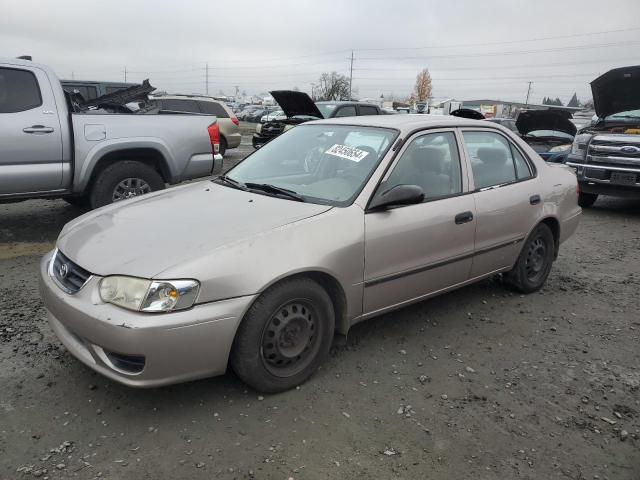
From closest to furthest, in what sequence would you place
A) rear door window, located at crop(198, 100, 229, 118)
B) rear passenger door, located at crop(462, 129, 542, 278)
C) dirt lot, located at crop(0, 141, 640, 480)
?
dirt lot, located at crop(0, 141, 640, 480) < rear passenger door, located at crop(462, 129, 542, 278) < rear door window, located at crop(198, 100, 229, 118)

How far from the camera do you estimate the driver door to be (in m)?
3.26

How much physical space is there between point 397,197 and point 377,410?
1280 millimetres

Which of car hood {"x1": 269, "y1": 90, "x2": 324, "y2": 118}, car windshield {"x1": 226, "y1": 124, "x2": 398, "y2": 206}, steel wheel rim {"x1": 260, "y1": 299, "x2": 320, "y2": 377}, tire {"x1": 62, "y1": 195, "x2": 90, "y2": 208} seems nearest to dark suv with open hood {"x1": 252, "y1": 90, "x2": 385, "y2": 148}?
car hood {"x1": 269, "y1": 90, "x2": 324, "y2": 118}

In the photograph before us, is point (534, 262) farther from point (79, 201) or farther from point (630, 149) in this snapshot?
point (79, 201)

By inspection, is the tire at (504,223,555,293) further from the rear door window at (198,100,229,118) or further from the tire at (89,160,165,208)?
the rear door window at (198,100,229,118)

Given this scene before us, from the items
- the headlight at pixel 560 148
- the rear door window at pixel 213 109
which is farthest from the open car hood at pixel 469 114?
the rear door window at pixel 213 109

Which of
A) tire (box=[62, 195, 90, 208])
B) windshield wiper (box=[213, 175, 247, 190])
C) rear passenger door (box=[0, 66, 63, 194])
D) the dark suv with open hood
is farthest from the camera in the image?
the dark suv with open hood

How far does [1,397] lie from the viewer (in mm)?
2852

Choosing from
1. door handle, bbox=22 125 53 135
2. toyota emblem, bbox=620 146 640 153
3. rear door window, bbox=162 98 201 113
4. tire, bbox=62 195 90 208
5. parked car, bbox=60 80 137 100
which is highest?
parked car, bbox=60 80 137 100

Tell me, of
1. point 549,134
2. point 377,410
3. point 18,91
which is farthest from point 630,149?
point 18,91

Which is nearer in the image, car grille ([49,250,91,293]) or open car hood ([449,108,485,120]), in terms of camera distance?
car grille ([49,250,91,293])

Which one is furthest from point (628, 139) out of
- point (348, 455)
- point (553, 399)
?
point (348, 455)

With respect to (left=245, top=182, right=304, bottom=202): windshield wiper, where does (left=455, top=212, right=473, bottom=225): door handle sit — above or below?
below

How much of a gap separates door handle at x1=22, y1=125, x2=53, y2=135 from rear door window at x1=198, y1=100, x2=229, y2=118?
941 centimetres
